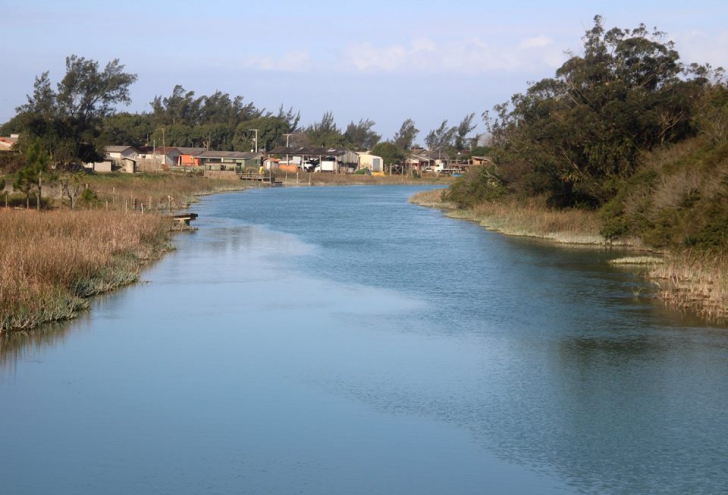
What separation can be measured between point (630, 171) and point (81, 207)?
25239 mm

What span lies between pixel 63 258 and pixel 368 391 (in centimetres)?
1061

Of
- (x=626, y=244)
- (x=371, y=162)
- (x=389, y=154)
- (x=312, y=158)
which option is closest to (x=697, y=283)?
(x=626, y=244)

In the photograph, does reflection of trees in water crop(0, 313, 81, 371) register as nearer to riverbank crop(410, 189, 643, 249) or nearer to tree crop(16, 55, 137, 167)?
riverbank crop(410, 189, 643, 249)

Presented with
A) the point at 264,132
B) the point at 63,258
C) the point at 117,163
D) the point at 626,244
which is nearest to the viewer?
the point at 63,258

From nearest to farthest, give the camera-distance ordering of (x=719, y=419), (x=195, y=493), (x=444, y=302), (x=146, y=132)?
1. (x=195, y=493)
2. (x=719, y=419)
3. (x=444, y=302)
4. (x=146, y=132)

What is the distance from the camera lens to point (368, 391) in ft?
51.8

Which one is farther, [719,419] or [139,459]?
[719,419]

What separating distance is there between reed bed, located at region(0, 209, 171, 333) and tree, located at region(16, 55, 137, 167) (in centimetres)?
4836

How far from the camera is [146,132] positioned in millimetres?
161500

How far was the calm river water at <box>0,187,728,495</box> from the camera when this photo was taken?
38.3 ft

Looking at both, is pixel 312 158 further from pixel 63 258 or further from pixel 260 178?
pixel 63 258

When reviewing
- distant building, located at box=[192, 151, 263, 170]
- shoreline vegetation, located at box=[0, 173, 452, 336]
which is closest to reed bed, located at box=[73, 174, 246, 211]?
shoreline vegetation, located at box=[0, 173, 452, 336]

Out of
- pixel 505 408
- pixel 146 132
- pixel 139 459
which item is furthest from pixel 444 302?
pixel 146 132

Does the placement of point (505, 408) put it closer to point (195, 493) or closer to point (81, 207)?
point (195, 493)
